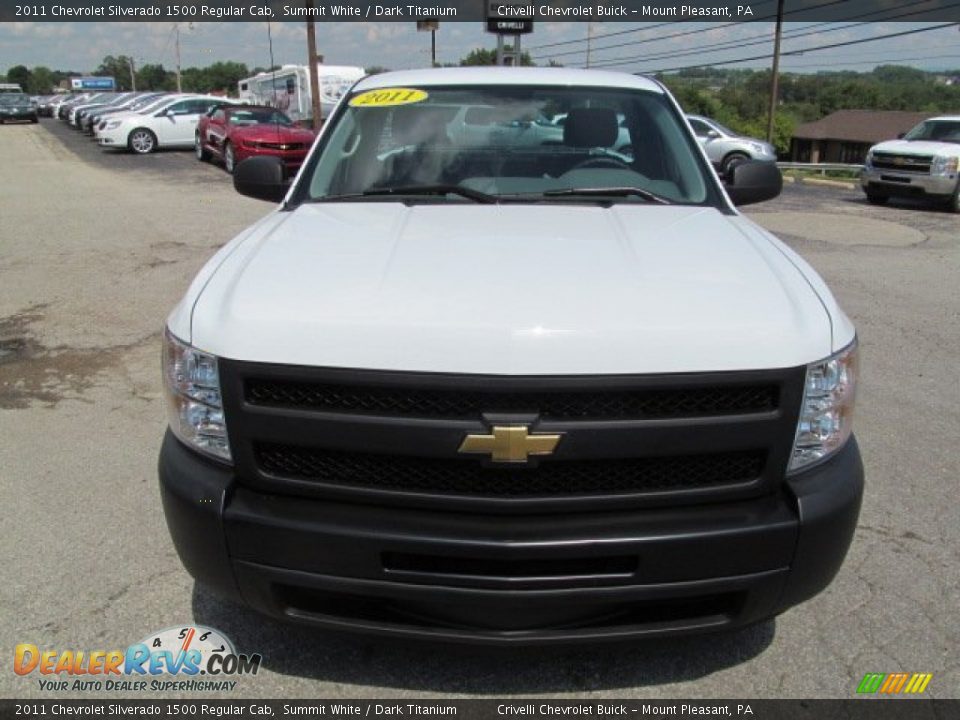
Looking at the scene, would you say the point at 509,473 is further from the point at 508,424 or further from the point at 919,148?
the point at 919,148

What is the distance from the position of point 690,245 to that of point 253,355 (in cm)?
144

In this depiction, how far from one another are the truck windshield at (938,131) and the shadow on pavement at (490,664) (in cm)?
1570

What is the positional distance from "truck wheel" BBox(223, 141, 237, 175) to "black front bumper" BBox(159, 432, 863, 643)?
16.8 m

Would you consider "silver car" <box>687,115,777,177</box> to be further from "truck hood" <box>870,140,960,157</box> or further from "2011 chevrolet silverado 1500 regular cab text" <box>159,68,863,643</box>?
"2011 chevrolet silverado 1500 regular cab text" <box>159,68,863,643</box>

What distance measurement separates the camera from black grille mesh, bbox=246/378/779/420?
203 cm

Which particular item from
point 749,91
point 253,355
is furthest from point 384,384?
point 749,91

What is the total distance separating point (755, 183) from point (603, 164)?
0.86 meters

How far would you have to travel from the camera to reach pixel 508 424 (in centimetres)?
200

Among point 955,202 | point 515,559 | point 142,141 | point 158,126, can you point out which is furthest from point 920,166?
point 142,141

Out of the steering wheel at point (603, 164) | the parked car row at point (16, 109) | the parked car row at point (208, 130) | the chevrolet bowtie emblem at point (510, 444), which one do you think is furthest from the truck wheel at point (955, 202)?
the parked car row at point (16, 109)

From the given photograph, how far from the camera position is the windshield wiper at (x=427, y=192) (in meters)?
3.19

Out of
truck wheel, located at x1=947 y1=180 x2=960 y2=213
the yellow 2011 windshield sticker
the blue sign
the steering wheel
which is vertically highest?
the blue sign

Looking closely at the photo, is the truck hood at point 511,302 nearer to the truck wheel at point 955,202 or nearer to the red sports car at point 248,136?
the red sports car at point 248,136

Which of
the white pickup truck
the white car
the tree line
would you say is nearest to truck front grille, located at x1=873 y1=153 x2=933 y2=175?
the white pickup truck
